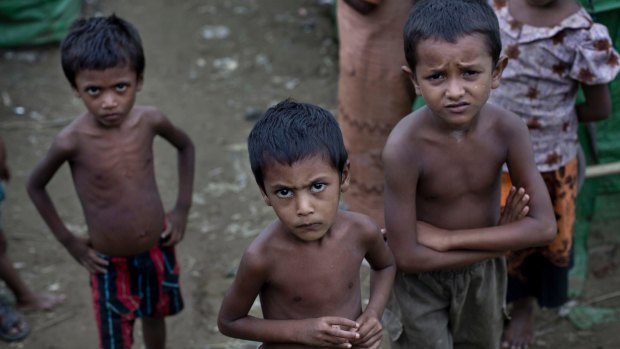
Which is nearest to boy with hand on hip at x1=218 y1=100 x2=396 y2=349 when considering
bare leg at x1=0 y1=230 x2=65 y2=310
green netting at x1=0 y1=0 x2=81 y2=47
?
bare leg at x1=0 y1=230 x2=65 y2=310

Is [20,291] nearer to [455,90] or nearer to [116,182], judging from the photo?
[116,182]

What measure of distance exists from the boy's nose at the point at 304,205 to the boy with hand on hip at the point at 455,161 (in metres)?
0.40

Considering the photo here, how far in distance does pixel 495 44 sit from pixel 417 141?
349mm

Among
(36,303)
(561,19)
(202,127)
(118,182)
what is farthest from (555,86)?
(202,127)

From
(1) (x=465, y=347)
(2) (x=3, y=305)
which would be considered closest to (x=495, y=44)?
(1) (x=465, y=347)

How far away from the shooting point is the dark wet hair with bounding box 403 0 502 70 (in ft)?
7.47

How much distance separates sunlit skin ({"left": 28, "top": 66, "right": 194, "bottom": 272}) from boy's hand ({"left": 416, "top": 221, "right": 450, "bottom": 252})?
1.10 meters

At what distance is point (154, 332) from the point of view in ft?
11.0

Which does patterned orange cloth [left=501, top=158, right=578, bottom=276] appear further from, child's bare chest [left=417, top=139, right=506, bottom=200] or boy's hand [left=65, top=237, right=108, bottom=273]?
boy's hand [left=65, top=237, right=108, bottom=273]

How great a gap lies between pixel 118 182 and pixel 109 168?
0.21 ft

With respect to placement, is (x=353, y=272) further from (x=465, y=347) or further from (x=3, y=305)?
(x=3, y=305)

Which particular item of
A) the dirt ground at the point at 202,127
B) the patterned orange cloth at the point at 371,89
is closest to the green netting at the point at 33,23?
the dirt ground at the point at 202,127

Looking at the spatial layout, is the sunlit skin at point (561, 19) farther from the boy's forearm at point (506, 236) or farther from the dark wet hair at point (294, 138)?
the dark wet hair at point (294, 138)

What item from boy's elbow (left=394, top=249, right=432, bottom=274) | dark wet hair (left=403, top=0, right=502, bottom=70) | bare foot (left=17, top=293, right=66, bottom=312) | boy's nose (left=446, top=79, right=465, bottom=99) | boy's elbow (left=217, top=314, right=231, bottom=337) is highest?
dark wet hair (left=403, top=0, right=502, bottom=70)
